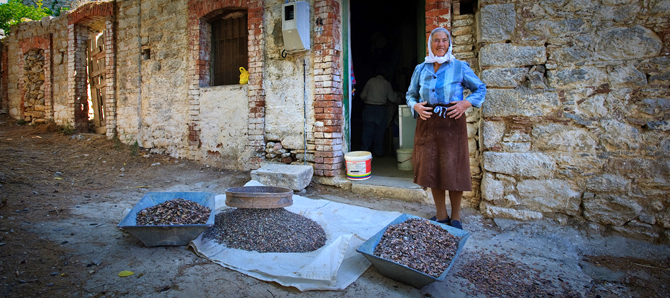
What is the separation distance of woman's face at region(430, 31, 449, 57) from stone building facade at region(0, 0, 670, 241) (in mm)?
715

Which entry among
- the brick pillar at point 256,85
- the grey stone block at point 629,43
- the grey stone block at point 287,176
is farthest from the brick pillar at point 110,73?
the grey stone block at point 629,43

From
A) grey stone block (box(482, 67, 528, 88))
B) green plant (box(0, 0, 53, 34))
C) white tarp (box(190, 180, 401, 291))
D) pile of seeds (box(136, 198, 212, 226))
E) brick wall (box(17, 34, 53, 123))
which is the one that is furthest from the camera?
green plant (box(0, 0, 53, 34))

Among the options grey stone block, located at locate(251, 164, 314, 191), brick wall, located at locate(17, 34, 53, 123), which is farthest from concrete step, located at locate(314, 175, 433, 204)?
brick wall, located at locate(17, 34, 53, 123)

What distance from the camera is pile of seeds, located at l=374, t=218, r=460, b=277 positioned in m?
2.19

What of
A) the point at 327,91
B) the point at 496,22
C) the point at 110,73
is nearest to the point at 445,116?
the point at 496,22

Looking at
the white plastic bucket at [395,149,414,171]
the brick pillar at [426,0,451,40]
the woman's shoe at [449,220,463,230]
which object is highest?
the brick pillar at [426,0,451,40]

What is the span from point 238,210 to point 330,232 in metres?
0.88

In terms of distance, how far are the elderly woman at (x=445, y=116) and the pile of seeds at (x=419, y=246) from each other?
0.61 metres

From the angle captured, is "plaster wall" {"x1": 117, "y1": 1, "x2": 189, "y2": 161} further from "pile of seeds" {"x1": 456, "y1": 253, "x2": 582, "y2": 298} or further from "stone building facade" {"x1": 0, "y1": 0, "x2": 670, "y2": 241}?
"pile of seeds" {"x1": 456, "y1": 253, "x2": 582, "y2": 298}

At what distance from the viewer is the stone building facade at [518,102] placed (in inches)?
120

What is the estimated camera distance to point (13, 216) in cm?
306

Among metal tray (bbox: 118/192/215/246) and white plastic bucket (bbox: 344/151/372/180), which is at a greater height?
white plastic bucket (bbox: 344/151/372/180)

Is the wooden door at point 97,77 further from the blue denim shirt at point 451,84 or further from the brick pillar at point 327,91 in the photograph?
the blue denim shirt at point 451,84

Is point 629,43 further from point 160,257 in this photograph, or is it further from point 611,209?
point 160,257
